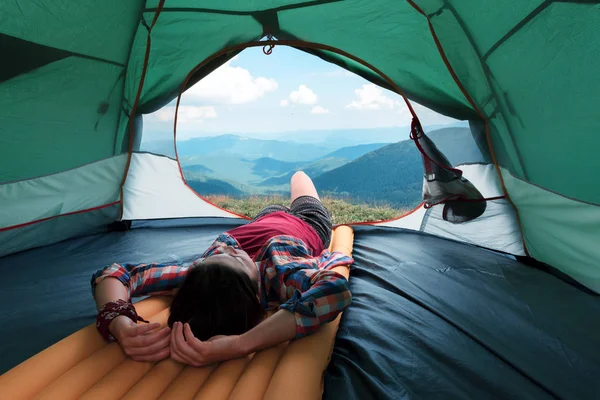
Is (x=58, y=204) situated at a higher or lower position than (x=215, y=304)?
higher

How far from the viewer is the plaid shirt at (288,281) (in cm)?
90

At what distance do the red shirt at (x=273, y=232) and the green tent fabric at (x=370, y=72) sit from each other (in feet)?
2.45

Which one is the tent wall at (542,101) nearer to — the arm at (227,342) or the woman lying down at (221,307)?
the woman lying down at (221,307)

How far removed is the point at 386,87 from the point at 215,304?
1389mm

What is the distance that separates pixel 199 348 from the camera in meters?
0.80

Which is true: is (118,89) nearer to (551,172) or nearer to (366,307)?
(366,307)

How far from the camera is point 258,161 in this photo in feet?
23.3

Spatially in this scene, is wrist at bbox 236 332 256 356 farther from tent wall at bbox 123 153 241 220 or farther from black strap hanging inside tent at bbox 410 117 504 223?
tent wall at bbox 123 153 241 220

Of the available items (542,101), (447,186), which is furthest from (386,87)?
(542,101)

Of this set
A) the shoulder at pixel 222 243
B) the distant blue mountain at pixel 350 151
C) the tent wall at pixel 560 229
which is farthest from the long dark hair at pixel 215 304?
the distant blue mountain at pixel 350 151

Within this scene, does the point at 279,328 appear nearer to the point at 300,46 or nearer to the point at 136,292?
the point at 136,292

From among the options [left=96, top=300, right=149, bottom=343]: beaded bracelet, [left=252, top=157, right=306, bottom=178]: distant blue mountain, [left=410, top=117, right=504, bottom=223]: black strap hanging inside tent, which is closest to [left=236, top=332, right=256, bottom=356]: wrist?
[left=96, top=300, right=149, bottom=343]: beaded bracelet

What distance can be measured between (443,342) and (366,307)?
8.9 inches

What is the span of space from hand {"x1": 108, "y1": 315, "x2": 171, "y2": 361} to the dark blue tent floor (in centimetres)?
22
